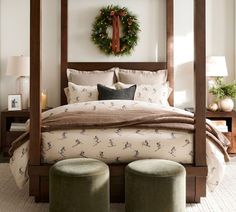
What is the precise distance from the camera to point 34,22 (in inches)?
116

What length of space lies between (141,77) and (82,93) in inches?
32.2

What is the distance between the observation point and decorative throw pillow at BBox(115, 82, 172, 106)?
4727mm

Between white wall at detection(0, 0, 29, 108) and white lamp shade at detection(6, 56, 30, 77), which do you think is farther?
white wall at detection(0, 0, 29, 108)

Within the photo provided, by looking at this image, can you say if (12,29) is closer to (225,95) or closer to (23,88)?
(23,88)

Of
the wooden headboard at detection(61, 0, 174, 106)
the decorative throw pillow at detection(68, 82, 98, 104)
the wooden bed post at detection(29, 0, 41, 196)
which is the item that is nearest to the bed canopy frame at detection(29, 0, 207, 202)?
the wooden bed post at detection(29, 0, 41, 196)

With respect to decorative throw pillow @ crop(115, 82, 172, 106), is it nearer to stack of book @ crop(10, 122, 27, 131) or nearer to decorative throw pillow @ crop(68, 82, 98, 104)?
decorative throw pillow @ crop(68, 82, 98, 104)

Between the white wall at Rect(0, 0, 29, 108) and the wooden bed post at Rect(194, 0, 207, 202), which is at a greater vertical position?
the white wall at Rect(0, 0, 29, 108)

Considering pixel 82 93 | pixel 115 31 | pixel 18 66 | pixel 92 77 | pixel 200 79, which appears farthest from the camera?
pixel 115 31

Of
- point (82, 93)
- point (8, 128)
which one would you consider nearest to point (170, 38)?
point (82, 93)

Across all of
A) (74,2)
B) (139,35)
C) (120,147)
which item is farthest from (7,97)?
(120,147)

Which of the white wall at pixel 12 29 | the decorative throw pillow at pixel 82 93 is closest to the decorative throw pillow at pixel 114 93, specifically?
the decorative throw pillow at pixel 82 93

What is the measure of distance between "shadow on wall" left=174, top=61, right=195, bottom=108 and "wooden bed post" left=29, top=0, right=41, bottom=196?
8.80 feet

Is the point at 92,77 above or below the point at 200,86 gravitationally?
above

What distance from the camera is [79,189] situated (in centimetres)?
268
